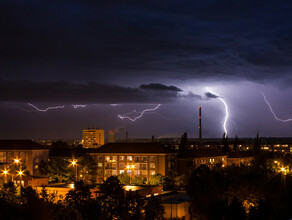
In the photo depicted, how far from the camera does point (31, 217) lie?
17.9 m

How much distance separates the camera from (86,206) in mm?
19734

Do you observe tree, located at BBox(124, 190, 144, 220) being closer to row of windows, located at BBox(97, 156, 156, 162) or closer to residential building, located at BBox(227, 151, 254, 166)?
row of windows, located at BBox(97, 156, 156, 162)

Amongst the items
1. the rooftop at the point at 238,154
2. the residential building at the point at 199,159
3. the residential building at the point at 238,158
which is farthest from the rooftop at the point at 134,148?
the rooftop at the point at 238,154

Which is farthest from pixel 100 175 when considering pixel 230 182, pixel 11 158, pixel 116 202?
pixel 116 202

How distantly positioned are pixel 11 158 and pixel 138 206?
152 feet

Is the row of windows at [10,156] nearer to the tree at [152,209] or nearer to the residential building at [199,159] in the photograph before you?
the residential building at [199,159]

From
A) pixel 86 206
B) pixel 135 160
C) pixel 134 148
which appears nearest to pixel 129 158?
pixel 135 160

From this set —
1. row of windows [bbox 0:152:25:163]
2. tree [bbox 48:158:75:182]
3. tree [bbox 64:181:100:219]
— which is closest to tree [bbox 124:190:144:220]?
tree [bbox 64:181:100:219]

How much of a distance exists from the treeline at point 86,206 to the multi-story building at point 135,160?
3697cm

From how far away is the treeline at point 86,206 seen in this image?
18.2 metres

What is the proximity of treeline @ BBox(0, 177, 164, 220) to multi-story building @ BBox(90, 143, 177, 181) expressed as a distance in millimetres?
36972

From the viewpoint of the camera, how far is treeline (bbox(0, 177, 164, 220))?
1822cm

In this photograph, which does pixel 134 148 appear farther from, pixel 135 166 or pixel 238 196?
pixel 238 196

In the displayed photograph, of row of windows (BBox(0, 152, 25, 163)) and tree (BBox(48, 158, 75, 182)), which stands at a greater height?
row of windows (BBox(0, 152, 25, 163))
